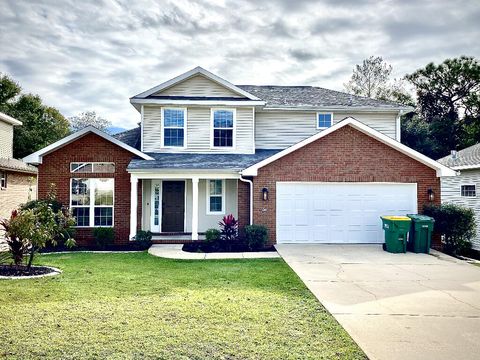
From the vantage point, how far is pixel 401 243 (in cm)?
1250

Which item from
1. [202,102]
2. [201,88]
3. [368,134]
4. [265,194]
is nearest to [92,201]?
[202,102]

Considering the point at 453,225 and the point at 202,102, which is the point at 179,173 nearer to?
the point at 202,102

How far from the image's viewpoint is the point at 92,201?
14.9m

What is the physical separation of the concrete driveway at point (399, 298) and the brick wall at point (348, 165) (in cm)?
286

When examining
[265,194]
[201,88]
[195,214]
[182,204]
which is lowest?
[195,214]

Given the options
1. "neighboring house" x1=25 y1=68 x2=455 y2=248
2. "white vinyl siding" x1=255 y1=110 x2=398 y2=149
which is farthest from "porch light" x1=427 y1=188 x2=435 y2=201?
"white vinyl siding" x1=255 y1=110 x2=398 y2=149

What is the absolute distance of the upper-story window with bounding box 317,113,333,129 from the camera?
690 inches

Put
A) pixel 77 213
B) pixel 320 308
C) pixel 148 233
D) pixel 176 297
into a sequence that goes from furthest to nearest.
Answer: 1. pixel 77 213
2. pixel 148 233
3. pixel 176 297
4. pixel 320 308

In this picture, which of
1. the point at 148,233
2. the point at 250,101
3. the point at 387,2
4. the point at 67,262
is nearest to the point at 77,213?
the point at 148,233

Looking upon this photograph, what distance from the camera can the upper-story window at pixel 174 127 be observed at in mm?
16297

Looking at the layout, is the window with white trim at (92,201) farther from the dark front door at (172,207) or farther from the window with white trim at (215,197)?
the window with white trim at (215,197)

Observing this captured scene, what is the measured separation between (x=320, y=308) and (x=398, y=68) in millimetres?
38665

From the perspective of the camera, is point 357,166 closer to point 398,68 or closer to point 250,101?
point 250,101

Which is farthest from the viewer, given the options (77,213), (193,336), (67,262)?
(77,213)
